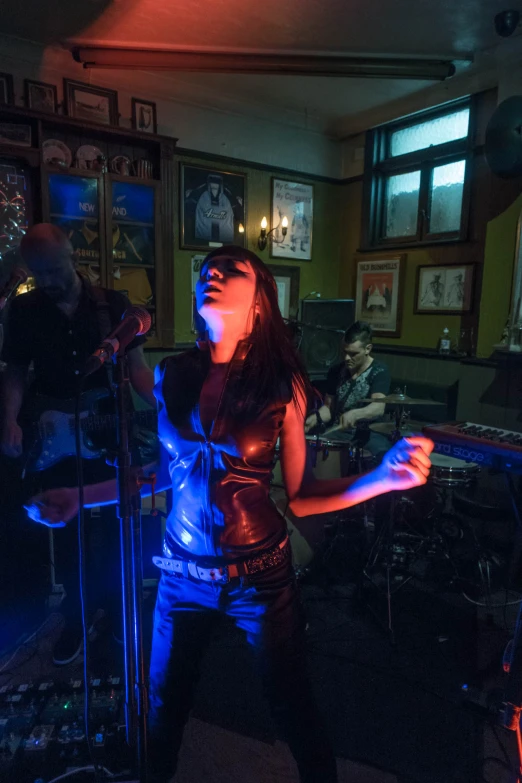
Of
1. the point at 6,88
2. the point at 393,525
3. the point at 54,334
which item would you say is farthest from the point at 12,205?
the point at 393,525

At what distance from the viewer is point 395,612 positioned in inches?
114

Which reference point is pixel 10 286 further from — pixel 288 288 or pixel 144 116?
pixel 288 288

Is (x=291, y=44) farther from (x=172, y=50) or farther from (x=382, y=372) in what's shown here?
(x=382, y=372)

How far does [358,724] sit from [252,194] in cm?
550

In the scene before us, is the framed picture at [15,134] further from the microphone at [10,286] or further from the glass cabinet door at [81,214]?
the microphone at [10,286]

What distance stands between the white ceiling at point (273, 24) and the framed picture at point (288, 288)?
244 centimetres

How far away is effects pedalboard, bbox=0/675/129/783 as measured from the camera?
163 cm

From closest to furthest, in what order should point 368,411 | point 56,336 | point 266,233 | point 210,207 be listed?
point 56,336 → point 368,411 → point 210,207 → point 266,233

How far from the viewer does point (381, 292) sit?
6.30 m

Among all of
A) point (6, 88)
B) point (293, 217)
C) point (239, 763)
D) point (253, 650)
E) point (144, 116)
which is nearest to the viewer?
point (253, 650)

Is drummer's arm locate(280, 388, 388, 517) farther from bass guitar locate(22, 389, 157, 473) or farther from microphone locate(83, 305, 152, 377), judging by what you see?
bass guitar locate(22, 389, 157, 473)

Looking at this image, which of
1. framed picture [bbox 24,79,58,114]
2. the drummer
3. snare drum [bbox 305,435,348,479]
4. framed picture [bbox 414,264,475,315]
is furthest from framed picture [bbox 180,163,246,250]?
snare drum [bbox 305,435,348,479]

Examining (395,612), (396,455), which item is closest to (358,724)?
(395,612)

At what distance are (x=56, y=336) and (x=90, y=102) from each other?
3.60 m
